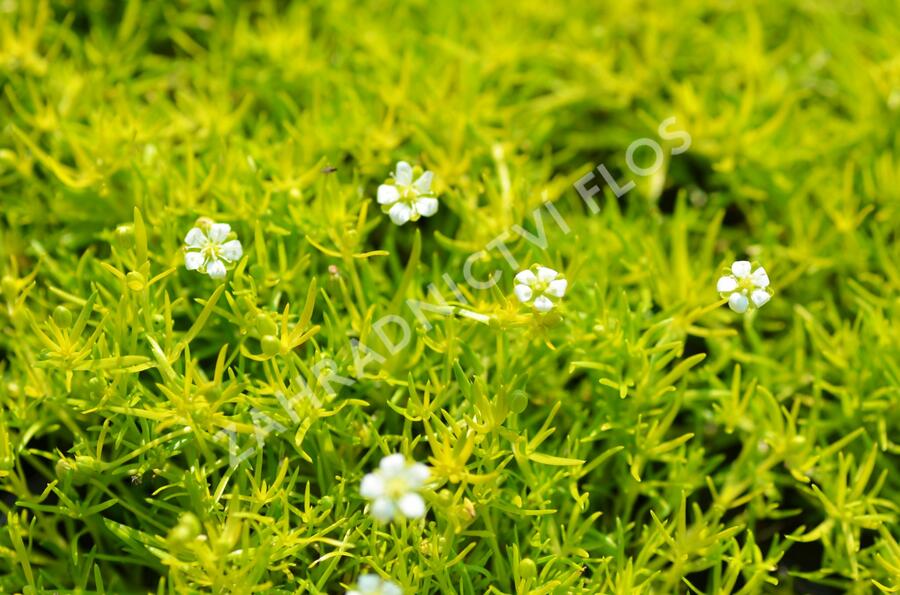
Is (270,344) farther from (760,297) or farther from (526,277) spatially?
(760,297)

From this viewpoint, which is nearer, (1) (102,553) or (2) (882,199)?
(1) (102,553)

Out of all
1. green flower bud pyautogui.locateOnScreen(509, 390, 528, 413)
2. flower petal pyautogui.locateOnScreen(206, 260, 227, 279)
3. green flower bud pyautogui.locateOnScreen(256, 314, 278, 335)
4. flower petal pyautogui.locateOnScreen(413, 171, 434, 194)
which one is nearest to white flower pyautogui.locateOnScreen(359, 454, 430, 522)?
green flower bud pyautogui.locateOnScreen(509, 390, 528, 413)

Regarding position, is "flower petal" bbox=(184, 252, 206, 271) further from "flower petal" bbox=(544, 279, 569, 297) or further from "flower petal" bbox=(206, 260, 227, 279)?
"flower petal" bbox=(544, 279, 569, 297)

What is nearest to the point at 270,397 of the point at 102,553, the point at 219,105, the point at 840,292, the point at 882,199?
the point at 102,553

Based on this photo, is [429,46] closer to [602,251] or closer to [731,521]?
[602,251]

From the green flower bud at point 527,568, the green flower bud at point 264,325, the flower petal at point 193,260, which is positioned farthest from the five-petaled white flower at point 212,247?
the green flower bud at point 527,568

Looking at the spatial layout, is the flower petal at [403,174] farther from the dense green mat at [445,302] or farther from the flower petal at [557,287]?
the flower petal at [557,287]
